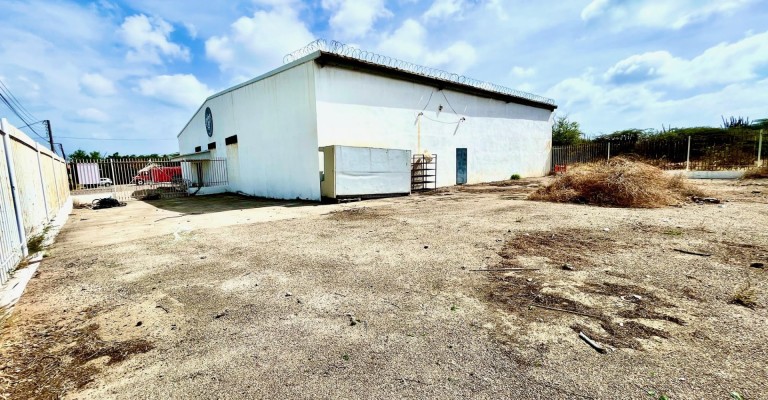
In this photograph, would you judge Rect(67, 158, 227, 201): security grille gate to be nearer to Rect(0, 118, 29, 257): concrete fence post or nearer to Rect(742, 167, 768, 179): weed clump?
Rect(0, 118, 29, 257): concrete fence post

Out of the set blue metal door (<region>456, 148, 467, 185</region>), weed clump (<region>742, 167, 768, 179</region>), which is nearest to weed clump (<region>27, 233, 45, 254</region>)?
blue metal door (<region>456, 148, 467, 185</region>)

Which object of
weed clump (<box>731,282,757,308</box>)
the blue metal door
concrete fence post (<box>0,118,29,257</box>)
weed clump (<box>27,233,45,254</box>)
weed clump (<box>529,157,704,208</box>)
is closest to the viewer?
weed clump (<box>731,282,757,308</box>)

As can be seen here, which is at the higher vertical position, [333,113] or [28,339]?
[333,113]

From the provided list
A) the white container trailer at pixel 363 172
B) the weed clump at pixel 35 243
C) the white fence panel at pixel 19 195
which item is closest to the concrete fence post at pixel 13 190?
the white fence panel at pixel 19 195

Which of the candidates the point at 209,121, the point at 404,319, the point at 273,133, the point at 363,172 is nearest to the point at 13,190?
the point at 404,319

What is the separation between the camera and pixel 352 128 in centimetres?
1232

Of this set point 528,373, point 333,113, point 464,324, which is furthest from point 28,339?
point 333,113

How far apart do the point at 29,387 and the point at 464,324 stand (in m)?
2.91

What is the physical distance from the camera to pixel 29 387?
200 cm

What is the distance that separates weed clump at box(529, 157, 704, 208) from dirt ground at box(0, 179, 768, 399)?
283 centimetres

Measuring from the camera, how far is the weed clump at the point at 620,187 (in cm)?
820

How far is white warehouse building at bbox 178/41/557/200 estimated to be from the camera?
11.5 metres

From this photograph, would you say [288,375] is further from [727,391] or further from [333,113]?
[333,113]

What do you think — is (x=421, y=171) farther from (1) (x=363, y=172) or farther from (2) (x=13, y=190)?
(2) (x=13, y=190)
